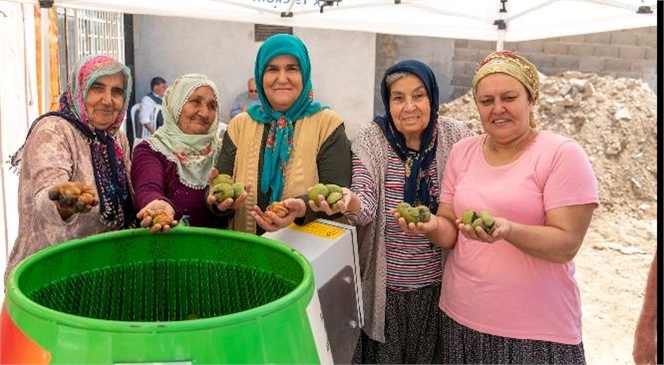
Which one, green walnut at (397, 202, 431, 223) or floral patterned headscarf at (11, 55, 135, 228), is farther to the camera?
floral patterned headscarf at (11, 55, 135, 228)

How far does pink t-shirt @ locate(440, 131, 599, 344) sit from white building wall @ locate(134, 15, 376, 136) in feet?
26.8

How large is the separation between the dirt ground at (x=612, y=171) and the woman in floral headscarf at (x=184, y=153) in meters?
3.98

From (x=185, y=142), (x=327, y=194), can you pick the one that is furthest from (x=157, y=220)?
(x=185, y=142)

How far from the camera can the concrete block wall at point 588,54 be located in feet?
32.6

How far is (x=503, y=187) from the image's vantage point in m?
1.80

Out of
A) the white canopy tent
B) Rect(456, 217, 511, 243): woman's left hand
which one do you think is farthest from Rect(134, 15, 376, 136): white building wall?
Rect(456, 217, 511, 243): woman's left hand

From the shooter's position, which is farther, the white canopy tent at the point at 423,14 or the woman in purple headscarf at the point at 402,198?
the white canopy tent at the point at 423,14

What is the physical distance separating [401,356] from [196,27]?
343 inches

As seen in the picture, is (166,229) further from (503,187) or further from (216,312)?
(503,187)

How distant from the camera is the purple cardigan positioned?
209 cm

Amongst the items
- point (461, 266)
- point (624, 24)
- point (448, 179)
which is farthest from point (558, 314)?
point (624, 24)

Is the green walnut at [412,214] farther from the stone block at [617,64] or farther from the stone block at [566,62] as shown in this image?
the stone block at [617,64]

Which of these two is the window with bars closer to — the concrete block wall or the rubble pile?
the rubble pile

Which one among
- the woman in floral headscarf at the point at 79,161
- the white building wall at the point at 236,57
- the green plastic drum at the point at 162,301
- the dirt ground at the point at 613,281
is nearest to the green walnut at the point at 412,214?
the green plastic drum at the point at 162,301
